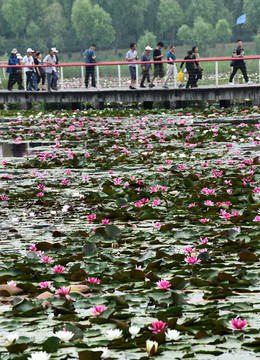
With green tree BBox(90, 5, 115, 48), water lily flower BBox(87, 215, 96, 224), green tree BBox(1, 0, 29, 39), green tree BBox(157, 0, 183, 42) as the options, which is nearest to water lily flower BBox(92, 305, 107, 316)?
water lily flower BBox(87, 215, 96, 224)

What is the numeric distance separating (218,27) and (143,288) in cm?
9175

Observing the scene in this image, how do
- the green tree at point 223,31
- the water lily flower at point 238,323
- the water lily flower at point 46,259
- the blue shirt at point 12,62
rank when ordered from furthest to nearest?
1. the green tree at point 223,31
2. the blue shirt at point 12,62
3. the water lily flower at point 46,259
4. the water lily flower at point 238,323

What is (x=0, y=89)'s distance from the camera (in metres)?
30.2

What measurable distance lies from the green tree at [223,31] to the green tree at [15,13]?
26517mm

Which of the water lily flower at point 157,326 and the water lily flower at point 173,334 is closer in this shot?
the water lily flower at point 173,334

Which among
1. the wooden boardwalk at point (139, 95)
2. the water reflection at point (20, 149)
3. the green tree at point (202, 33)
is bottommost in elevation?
the water reflection at point (20, 149)

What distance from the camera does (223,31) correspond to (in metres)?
94.1

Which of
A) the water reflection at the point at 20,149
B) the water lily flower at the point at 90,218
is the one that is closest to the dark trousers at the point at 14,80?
the water reflection at the point at 20,149

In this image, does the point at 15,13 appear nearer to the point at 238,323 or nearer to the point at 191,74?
the point at 191,74

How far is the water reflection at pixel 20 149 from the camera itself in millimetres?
12991

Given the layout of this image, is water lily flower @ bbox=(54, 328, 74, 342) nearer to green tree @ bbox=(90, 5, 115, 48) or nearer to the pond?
the pond

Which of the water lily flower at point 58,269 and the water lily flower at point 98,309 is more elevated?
the water lily flower at point 98,309

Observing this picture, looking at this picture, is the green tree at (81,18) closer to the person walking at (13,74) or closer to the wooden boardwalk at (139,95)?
the person walking at (13,74)

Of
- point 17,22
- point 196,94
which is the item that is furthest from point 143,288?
point 17,22
